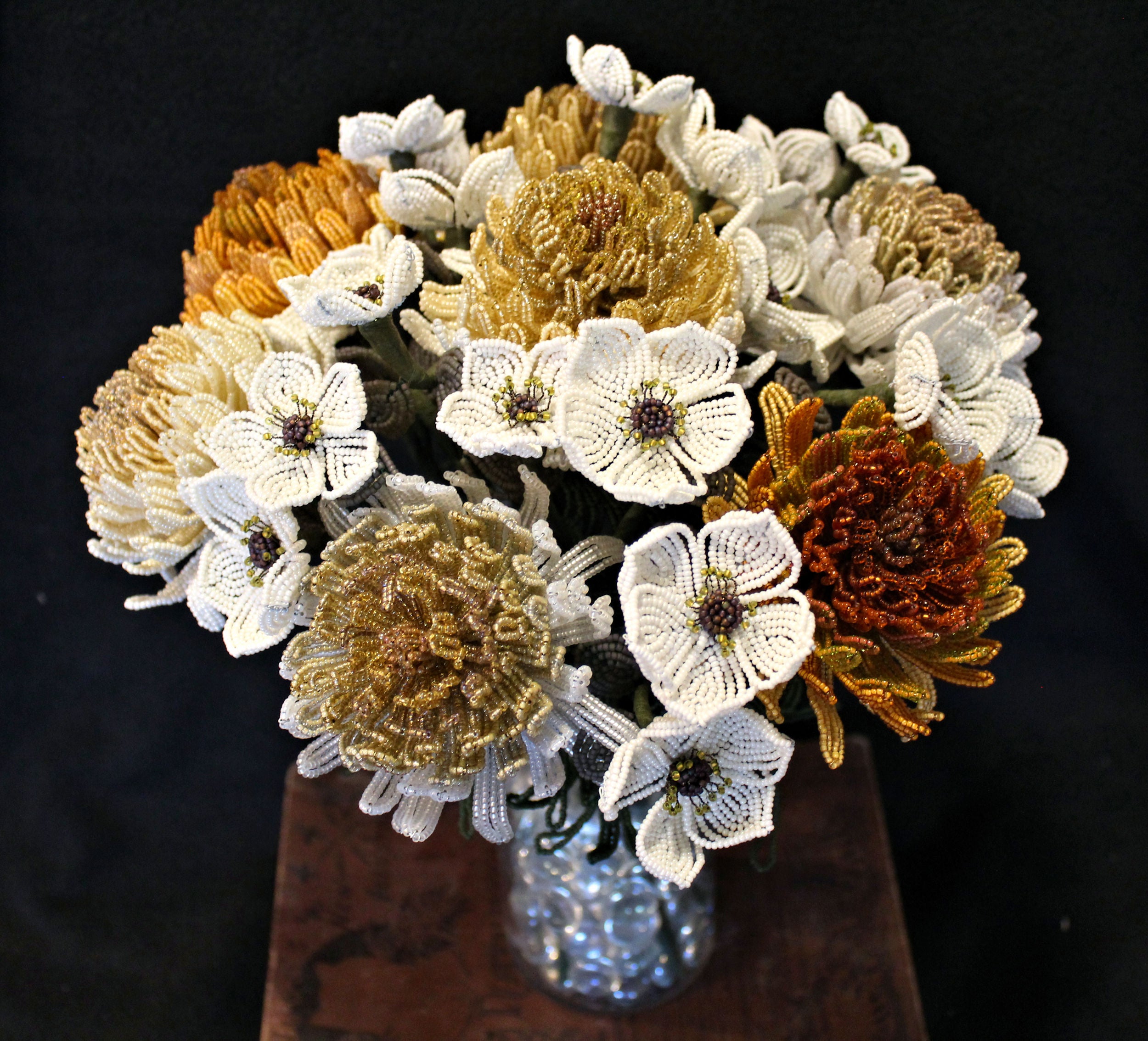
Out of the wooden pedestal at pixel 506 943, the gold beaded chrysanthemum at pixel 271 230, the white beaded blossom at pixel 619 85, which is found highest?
the white beaded blossom at pixel 619 85

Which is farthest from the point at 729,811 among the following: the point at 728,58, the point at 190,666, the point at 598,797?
the point at 190,666

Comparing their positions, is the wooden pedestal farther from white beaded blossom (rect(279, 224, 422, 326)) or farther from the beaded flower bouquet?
white beaded blossom (rect(279, 224, 422, 326))

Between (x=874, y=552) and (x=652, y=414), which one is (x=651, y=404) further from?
(x=874, y=552)

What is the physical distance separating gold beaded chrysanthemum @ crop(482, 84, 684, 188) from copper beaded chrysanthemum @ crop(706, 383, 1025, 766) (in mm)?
165

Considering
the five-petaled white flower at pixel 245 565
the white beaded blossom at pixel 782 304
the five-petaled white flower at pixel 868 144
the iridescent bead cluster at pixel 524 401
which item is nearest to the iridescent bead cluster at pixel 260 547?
the five-petaled white flower at pixel 245 565

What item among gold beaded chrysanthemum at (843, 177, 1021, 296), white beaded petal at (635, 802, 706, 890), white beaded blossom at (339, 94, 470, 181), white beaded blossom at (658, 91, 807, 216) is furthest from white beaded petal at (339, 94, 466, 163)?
white beaded petal at (635, 802, 706, 890)

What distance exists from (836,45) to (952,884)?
68cm

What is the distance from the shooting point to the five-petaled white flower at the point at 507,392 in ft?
1.28

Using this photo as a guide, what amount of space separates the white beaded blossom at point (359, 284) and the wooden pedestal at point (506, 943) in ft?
1.54

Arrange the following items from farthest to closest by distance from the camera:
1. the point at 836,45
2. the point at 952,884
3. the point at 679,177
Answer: the point at 952,884 → the point at 836,45 → the point at 679,177

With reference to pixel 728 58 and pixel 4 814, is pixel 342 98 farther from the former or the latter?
pixel 4 814

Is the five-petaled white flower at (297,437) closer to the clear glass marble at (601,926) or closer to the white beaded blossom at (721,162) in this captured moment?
the white beaded blossom at (721,162)


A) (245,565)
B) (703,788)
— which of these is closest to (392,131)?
(245,565)

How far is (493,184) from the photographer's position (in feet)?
1.51
